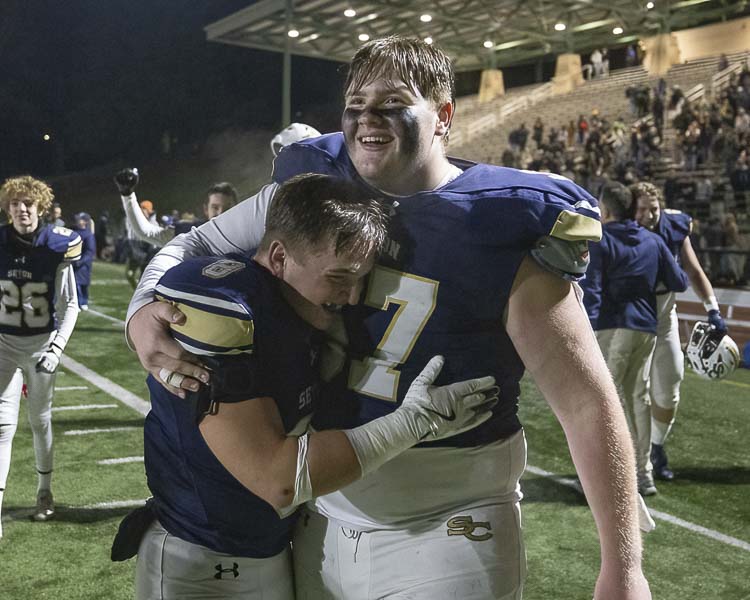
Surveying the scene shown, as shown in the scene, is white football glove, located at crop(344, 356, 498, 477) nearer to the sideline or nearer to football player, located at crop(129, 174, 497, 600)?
football player, located at crop(129, 174, 497, 600)

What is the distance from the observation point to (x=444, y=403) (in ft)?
4.94

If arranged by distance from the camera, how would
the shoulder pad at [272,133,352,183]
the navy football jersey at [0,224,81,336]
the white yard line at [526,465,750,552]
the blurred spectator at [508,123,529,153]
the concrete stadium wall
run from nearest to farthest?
the shoulder pad at [272,133,352,183] < the white yard line at [526,465,750,552] < the navy football jersey at [0,224,81,336] < the blurred spectator at [508,123,529,153] < the concrete stadium wall

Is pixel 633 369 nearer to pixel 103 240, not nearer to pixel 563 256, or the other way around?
pixel 563 256

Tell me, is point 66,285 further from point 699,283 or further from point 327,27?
point 327,27

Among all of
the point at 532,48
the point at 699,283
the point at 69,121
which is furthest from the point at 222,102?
the point at 699,283

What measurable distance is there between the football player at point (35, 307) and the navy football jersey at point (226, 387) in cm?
279

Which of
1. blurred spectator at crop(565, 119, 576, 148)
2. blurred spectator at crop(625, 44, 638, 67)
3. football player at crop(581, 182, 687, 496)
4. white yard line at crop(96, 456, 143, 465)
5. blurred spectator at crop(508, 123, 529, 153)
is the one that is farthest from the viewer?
blurred spectator at crop(625, 44, 638, 67)

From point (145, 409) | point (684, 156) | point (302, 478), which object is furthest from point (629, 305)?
point (684, 156)

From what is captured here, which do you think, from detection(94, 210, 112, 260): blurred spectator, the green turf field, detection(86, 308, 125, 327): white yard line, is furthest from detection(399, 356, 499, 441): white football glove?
detection(94, 210, 112, 260): blurred spectator

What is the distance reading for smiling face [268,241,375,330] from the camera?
1509 mm

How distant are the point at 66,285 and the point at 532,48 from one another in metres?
27.6

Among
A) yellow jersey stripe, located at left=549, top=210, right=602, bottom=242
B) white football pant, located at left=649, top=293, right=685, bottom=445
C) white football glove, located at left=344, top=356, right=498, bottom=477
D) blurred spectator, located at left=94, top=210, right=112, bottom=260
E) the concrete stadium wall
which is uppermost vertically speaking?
the concrete stadium wall

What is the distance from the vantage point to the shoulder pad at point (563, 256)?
1.45m

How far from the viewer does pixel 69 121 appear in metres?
49.7
